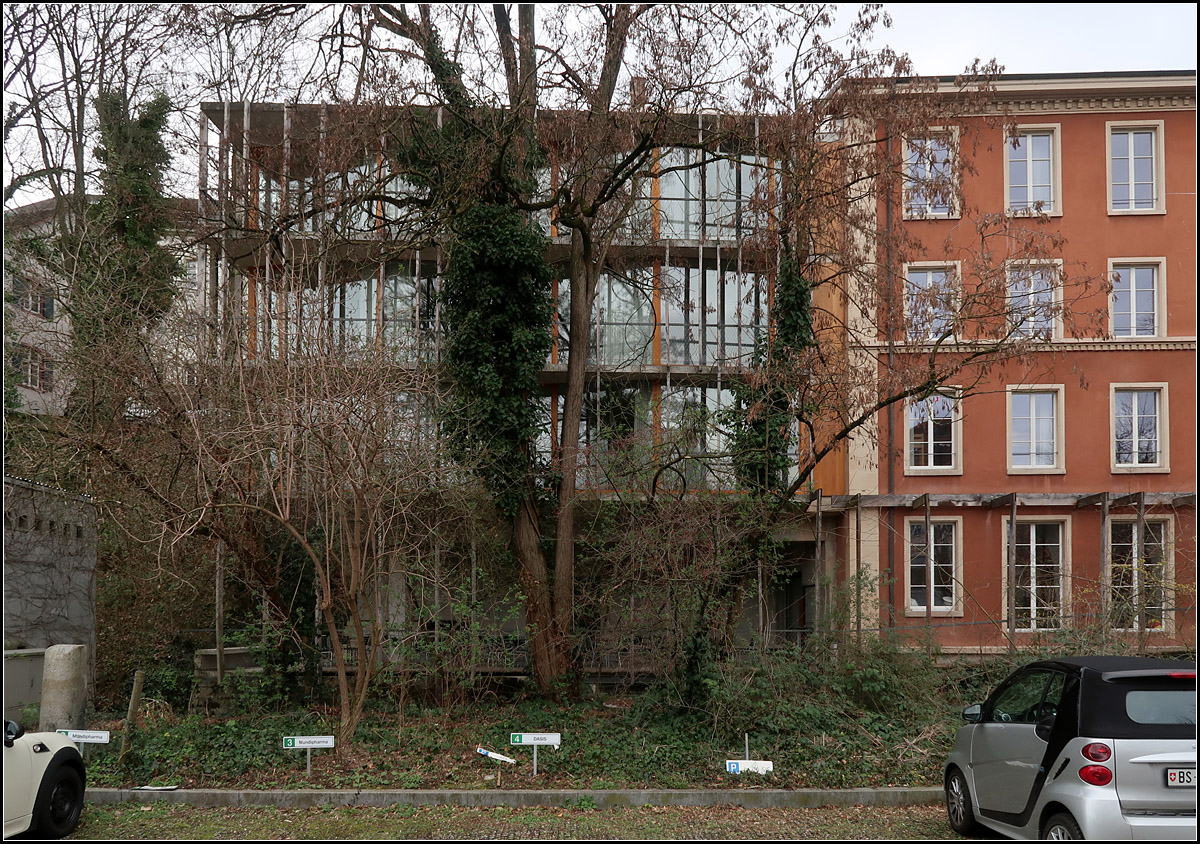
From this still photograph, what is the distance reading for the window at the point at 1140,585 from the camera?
51.2 feet

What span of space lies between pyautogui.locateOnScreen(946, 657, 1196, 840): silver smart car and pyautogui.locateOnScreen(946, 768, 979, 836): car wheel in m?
0.62

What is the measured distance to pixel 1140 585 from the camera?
16.1m

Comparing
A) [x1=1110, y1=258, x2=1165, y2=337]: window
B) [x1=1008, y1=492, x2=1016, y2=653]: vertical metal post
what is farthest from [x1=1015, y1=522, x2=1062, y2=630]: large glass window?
[x1=1110, y1=258, x2=1165, y2=337]: window

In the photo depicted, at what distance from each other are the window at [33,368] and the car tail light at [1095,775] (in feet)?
49.2

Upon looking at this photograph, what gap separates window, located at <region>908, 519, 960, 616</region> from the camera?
855 inches

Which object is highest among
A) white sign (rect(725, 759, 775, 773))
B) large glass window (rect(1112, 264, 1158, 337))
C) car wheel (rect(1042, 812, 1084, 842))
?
large glass window (rect(1112, 264, 1158, 337))

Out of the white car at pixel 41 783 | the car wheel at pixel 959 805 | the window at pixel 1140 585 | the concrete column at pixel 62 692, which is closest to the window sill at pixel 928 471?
the window at pixel 1140 585

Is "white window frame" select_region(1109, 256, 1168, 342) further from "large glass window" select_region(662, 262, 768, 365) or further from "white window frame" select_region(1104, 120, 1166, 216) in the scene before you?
"large glass window" select_region(662, 262, 768, 365)

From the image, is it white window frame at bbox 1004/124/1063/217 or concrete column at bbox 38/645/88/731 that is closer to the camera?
concrete column at bbox 38/645/88/731

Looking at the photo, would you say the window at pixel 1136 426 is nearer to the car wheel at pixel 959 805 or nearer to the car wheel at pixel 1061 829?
the car wheel at pixel 959 805

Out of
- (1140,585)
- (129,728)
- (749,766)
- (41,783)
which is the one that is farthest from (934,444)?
(41,783)

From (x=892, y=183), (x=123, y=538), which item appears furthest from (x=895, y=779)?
(x=123, y=538)

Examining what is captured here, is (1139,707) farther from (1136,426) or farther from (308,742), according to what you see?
(1136,426)

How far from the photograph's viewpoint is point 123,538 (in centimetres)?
1543
